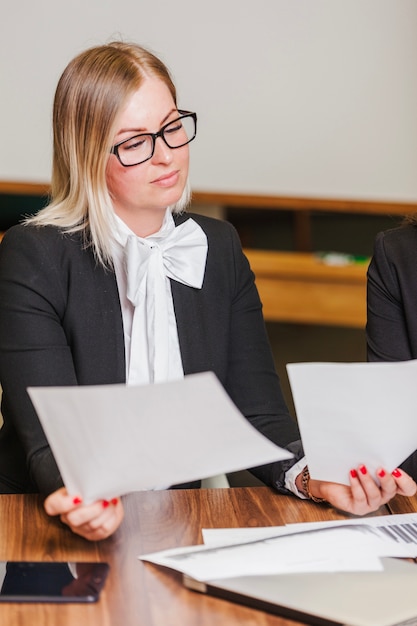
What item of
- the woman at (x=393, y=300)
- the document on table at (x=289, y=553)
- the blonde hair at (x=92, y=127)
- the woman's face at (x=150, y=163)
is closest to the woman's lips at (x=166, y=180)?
the woman's face at (x=150, y=163)

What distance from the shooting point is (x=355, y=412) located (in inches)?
51.0

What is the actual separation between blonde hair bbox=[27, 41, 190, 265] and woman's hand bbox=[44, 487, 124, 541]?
58 cm

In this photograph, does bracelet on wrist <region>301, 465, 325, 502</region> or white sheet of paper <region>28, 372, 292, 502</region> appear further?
bracelet on wrist <region>301, 465, 325, 502</region>

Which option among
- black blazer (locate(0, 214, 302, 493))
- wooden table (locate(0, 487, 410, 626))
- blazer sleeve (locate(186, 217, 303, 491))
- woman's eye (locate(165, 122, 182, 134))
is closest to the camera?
wooden table (locate(0, 487, 410, 626))

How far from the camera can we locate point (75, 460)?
1.20 metres

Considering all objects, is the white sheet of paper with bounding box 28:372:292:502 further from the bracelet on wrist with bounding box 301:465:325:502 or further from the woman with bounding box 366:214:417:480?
the woman with bounding box 366:214:417:480

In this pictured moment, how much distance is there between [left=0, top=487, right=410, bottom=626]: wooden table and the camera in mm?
1136

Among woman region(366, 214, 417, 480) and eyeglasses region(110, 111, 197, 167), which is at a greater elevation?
eyeglasses region(110, 111, 197, 167)

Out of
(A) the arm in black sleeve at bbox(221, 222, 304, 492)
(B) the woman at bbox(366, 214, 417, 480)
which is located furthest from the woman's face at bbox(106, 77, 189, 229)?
(B) the woman at bbox(366, 214, 417, 480)

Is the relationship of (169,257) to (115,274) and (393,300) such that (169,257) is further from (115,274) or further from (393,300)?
(393,300)

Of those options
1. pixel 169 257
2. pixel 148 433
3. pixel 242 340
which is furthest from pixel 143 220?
pixel 148 433

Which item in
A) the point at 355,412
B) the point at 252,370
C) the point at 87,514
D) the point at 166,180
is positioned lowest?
the point at 252,370

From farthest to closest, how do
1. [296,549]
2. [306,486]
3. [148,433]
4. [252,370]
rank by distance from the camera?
1. [252,370]
2. [306,486]
3. [296,549]
4. [148,433]

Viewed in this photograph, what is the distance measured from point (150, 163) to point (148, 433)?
661 millimetres
